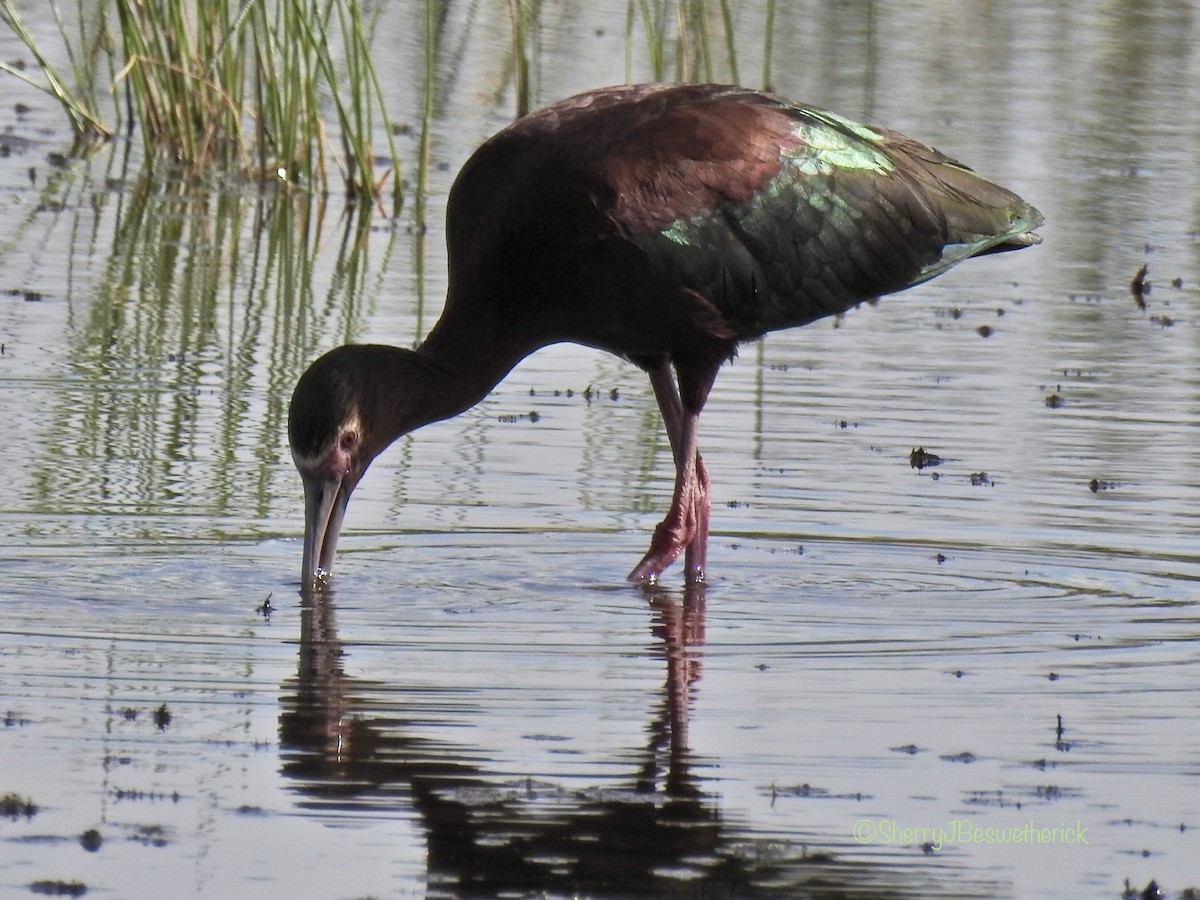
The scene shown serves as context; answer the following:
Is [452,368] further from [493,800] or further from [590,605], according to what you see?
[493,800]

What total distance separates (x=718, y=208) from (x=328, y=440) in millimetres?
1437

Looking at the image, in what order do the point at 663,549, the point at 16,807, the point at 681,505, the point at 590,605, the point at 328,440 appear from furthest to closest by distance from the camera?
the point at 681,505 < the point at 663,549 < the point at 590,605 < the point at 328,440 < the point at 16,807

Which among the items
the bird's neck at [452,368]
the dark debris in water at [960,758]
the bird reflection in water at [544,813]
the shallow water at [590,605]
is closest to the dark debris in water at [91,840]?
the shallow water at [590,605]

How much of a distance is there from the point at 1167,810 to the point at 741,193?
9.67 ft

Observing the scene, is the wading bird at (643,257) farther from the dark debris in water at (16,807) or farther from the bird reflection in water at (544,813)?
the dark debris in water at (16,807)

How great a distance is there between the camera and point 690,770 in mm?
5059

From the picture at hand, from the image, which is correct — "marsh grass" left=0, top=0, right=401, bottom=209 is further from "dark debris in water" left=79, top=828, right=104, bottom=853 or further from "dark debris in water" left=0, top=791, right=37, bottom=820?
"dark debris in water" left=79, top=828, right=104, bottom=853

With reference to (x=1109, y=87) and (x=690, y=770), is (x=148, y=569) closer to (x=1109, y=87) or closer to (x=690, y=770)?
(x=690, y=770)

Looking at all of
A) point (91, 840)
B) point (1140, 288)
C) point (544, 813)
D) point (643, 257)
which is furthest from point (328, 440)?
point (1140, 288)

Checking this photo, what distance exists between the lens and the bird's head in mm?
6531

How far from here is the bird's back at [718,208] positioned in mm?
6965

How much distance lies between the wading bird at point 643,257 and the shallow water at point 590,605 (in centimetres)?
41

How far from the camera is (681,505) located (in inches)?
289

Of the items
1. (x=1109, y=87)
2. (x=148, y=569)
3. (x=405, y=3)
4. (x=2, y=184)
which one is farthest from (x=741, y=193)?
(x=405, y=3)
